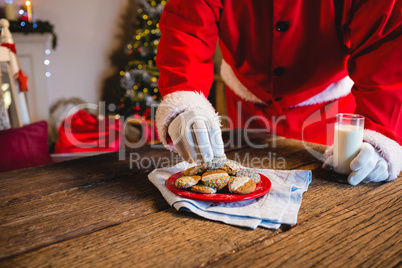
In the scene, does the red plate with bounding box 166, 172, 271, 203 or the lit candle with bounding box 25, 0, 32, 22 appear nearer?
the red plate with bounding box 166, 172, 271, 203

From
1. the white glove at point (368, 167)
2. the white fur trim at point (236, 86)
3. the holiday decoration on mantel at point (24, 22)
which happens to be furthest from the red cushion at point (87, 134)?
the white glove at point (368, 167)

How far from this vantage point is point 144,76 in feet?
11.1

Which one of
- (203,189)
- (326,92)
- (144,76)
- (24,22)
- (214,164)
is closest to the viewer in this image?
(203,189)

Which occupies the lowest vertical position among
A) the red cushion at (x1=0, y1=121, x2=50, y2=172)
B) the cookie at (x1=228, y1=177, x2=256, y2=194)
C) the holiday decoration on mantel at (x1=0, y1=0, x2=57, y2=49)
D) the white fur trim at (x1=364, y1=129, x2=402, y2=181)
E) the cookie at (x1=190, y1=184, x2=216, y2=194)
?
the red cushion at (x1=0, y1=121, x2=50, y2=172)

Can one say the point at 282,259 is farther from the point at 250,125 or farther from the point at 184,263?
the point at 250,125

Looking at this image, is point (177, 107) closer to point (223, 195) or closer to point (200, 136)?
point (200, 136)

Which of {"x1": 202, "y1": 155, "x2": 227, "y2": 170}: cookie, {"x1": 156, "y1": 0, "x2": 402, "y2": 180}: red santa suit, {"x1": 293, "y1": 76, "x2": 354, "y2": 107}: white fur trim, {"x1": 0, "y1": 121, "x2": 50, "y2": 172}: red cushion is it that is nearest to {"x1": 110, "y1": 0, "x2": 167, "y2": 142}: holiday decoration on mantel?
{"x1": 0, "y1": 121, "x2": 50, "y2": 172}: red cushion

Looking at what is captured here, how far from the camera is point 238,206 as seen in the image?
29.1 inches

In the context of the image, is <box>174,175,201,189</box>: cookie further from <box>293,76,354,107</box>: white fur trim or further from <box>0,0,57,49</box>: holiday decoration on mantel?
<box>0,0,57,49</box>: holiday decoration on mantel

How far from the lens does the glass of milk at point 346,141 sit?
3.02 ft

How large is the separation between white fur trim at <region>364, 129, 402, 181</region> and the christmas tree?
264 centimetres

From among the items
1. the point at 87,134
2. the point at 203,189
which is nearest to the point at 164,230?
the point at 203,189

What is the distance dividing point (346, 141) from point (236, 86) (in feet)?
2.25

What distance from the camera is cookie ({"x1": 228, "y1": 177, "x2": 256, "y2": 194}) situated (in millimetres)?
756
